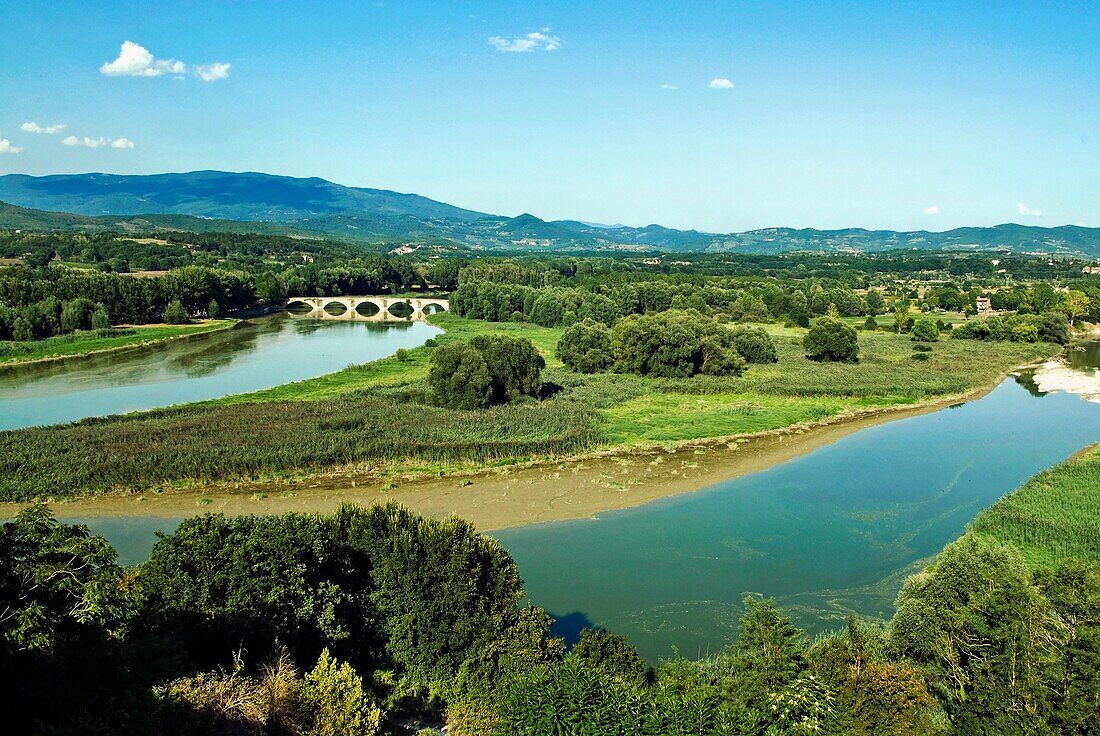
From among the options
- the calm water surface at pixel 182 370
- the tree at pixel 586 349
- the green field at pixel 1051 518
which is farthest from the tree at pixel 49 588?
the tree at pixel 586 349

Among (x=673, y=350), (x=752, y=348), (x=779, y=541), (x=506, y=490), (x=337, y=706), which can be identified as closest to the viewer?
(x=337, y=706)

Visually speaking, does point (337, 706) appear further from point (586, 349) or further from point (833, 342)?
point (833, 342)

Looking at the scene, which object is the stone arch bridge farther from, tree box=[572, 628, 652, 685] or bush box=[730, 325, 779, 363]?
tree box=[572, 628, 652, 685]

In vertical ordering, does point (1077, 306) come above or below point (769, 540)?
above

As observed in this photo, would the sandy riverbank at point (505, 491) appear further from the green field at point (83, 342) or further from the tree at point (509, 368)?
the green field at point (83, 342)

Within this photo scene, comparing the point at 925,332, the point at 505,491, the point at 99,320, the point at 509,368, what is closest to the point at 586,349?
the point at 509,368

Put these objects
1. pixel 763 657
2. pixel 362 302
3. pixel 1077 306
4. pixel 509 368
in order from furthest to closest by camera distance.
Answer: pixel 362 302 < pixel 1077 306 < pixel 509 368 < pixel 763 657

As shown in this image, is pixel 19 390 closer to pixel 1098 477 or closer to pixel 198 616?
pixel 198 616

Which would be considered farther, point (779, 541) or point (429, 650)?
point (779, 541)
